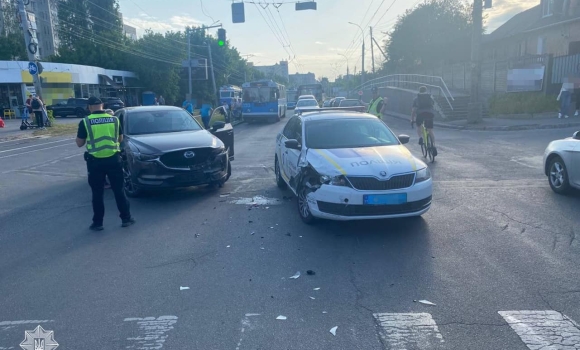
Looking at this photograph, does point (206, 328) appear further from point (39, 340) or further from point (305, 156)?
point (305, 156)

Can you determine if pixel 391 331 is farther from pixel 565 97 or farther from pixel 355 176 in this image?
pixel 565 97

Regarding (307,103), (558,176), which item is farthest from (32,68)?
(558,176)

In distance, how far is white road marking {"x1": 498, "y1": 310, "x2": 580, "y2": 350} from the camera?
382 centimetres

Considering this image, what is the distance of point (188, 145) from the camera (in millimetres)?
9219

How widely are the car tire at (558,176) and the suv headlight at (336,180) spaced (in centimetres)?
442

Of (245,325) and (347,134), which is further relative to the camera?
(347,134)

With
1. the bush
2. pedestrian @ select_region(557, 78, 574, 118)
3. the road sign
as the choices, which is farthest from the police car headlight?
the bush

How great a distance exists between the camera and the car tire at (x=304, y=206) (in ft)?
23.6

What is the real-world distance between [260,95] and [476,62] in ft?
59.2

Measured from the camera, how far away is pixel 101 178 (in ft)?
24.1

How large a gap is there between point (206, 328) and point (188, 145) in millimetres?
5453

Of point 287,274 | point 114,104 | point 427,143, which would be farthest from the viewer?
point 114,104

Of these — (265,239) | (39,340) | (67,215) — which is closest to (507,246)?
(265,239)

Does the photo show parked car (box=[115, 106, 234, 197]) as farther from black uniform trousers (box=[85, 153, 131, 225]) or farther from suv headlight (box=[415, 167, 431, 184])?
suv headlight (box=[415, 167, 431, 184])
